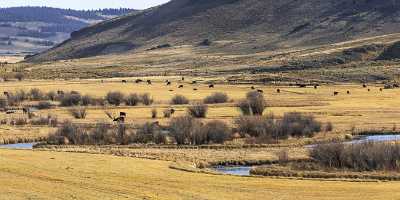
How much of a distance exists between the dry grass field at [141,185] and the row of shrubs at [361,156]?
570 cm

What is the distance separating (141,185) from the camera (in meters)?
41.3

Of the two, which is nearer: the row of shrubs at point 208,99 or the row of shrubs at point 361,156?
the row of shrubs at point 361,156

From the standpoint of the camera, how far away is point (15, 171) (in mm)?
42531

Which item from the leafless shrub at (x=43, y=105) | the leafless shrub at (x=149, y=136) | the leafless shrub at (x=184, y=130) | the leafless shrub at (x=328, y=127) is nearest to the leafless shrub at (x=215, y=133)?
the leafless shrub at (x=184, y=130)

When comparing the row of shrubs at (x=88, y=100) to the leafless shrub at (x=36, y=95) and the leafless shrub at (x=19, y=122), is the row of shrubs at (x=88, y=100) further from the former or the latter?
the leafless shrub at (x=19, y=122)

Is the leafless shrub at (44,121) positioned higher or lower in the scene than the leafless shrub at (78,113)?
lower

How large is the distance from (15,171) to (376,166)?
19.5 m

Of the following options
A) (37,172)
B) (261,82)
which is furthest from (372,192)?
(261,82)

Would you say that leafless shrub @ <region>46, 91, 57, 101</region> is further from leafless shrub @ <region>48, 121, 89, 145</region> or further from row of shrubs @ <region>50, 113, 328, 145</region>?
leafless shrub @ <region>48, 121, 89, 145</region>

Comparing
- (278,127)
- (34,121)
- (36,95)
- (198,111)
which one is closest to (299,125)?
(278,127)

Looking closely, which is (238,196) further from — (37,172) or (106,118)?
(106,118)

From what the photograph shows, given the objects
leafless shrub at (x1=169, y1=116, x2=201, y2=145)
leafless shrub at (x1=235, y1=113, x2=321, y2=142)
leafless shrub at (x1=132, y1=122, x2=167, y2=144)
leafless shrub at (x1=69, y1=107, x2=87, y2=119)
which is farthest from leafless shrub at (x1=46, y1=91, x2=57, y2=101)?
leafless shrub at (x1=169, y1=116, x2=201, y2=145)

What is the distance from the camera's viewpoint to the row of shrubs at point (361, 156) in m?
49.5

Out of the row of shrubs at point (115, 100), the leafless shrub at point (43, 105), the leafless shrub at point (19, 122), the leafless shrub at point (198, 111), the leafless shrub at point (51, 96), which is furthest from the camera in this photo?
the leafless shrub at point (51, 96)
